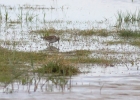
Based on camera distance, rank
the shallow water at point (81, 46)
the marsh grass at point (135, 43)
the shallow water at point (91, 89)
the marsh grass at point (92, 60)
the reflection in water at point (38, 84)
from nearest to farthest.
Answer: the shallow water at point (91, 89), the shallow water at point (81, 46), the reflection in water at point (38, 84), the marsh grass at point (92, 60), the marsh grass at point (135, 43)

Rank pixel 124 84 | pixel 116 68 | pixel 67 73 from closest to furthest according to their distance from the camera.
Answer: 1. pixel 124 84
2. pixel 67 73
3. pixel 116 68

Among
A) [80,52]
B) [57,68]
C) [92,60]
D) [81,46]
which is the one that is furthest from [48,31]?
[57,68]

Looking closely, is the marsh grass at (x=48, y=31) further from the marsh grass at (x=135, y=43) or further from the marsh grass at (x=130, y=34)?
the marsh grass at (x=135, y=43)

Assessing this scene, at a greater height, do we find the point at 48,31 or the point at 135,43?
the point at 48,31

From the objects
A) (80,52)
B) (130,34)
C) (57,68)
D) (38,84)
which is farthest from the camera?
(130,34)

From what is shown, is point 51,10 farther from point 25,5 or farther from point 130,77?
point 130,77

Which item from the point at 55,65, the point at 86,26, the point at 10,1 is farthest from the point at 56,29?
the point at 10,1

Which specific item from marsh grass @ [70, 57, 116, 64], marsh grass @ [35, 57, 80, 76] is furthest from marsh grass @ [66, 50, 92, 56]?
marsh grass @ [35, 57, 80, 76]

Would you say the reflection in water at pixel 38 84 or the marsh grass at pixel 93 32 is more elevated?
the marsh grass at pixel 93 32

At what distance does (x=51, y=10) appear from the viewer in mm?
24375

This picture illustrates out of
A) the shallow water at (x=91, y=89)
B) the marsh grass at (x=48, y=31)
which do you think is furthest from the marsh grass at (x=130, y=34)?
the shallow water at (x=91, y=89)

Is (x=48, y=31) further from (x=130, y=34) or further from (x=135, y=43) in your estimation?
(x=135, y=43)

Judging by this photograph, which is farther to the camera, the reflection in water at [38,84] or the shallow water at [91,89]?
the reflection in water at [38,84]

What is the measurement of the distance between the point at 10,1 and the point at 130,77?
18.8 metres
